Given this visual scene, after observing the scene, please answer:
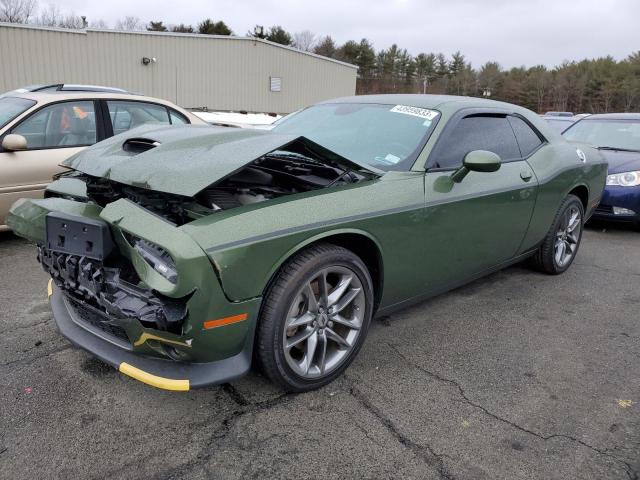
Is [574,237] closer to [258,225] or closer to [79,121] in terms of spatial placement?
[258,225]

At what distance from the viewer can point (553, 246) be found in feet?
14.4

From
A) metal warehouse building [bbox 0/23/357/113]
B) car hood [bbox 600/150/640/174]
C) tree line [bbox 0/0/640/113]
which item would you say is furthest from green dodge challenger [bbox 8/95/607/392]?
tree line [bbox 0/0/640/113]

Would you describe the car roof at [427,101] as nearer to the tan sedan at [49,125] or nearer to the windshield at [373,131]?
the windshield at [373,131]

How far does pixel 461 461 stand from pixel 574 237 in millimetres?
3252

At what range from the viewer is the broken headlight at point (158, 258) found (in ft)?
6.78

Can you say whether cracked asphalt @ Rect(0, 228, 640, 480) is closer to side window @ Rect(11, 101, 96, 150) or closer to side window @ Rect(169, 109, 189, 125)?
side window @ Rect(11, 101, 96, 150)

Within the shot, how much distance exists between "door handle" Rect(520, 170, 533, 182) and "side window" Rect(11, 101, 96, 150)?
418cm

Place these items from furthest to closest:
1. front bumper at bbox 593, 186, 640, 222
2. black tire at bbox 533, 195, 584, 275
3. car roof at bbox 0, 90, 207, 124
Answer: front bumper at bbox 593, 186, 640, 222
car roof at bbox 0, 90, 207, 124
black tire at bbox 533, 195, 584, 275

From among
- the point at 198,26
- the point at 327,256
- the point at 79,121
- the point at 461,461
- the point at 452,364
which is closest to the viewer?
the point at 461,461

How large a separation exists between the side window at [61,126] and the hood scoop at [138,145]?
2510 mm

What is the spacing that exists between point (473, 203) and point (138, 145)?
2085 millimetres

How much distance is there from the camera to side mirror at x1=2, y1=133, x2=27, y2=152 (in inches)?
178

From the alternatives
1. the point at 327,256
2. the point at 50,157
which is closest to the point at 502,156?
the point at 327,256

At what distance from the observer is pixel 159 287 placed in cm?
200
